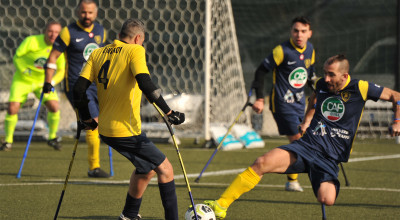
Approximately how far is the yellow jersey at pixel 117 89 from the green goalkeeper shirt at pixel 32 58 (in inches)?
231

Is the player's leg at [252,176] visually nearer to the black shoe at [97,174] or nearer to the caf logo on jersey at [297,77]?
the caf logo on jersey at [297,77]

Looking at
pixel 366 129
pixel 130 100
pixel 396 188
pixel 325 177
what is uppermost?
pixel 130 100

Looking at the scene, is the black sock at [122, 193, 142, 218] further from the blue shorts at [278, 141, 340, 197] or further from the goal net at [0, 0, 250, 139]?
the goal net at [0, 0, 250, 139]

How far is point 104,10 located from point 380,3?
5.98 meters

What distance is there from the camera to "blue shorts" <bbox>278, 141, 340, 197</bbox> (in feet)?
18.3

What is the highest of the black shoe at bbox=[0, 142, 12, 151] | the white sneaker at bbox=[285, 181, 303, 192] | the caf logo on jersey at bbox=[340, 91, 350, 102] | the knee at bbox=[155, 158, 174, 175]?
the caf logo on jersey at bbox=[340, 91, 350, 102]

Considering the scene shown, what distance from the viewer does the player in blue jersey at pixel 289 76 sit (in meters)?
7.75

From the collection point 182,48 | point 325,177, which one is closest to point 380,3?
point 182,48

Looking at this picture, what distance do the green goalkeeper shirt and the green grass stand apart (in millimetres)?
1294

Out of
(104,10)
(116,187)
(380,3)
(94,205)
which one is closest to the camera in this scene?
(94,205)

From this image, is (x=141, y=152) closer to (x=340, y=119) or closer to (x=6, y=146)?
(x=340, y=119)

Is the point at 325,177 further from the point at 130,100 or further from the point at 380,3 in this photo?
the point at 380,3

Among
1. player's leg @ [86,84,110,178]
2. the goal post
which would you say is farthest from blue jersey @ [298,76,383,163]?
the goal post

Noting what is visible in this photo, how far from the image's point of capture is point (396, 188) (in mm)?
7805
